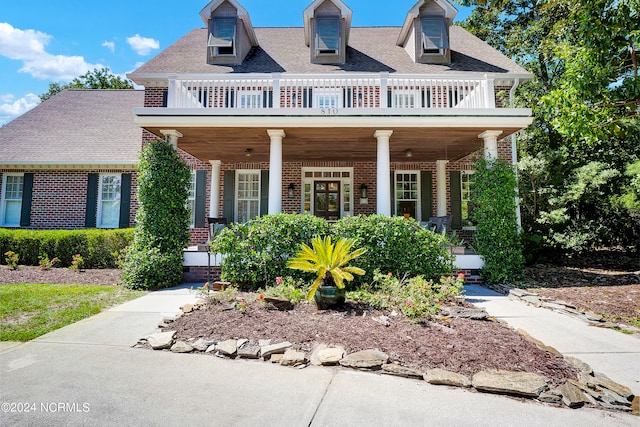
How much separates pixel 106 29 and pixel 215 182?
5.48 m

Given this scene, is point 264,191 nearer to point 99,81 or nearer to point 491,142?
point 491,142

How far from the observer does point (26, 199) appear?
11.0 m

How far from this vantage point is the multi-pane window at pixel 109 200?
36.6ft

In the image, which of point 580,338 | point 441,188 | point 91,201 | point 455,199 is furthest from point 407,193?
point 91,201

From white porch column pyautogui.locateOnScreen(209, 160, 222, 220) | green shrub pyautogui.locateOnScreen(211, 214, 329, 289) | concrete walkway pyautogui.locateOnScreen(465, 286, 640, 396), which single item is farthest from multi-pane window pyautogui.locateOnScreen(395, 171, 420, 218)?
white porch column pyautogui.locateOnScreen(209, 160, 222, 220)

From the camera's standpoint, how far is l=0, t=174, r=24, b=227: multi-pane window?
11.3 m

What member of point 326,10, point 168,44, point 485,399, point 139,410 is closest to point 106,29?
point 168,44

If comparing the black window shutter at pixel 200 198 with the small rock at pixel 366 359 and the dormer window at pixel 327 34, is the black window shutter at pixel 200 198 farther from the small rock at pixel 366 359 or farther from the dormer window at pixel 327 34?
the small rock at pixel 366 359

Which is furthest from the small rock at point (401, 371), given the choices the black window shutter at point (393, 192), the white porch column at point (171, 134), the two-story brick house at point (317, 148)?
the black window shutter at point (393, 192)

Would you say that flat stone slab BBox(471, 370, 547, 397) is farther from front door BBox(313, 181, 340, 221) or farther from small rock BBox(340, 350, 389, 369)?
front door BBox(313, 181, 340, 221)

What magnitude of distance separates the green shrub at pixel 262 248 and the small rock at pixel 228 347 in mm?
2616

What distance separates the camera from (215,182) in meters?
10.6

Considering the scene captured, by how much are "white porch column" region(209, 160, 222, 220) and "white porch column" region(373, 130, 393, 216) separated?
5672 mm

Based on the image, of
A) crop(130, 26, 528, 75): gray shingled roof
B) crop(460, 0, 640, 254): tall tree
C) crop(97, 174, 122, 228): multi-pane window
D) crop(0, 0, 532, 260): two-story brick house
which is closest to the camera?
crop(460, 0, 640, 254): tall tree
